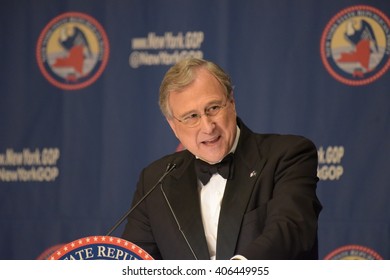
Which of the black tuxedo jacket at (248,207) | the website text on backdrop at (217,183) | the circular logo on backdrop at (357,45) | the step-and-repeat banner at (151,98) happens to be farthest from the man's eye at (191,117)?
the circular logo on backdrop at (357,45)

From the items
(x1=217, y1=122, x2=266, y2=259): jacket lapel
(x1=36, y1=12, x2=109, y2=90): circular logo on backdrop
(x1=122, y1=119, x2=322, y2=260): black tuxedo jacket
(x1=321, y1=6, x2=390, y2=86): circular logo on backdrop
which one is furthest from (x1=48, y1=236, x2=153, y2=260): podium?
(x1=36, y1=12, x2=109, y2=90): circular logo on backdrop

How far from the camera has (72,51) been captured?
4844 mm

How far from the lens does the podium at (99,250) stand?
6.46ft

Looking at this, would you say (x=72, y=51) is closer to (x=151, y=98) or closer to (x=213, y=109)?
(x=151, y=98)

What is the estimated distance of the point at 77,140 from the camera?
15.7 ft

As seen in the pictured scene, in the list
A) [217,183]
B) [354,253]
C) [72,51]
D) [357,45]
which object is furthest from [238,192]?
[72,51]

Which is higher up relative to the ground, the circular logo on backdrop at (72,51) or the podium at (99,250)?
the circular logo on backdrop at (72,51)

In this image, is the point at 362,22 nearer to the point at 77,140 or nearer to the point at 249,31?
the point at 249,31

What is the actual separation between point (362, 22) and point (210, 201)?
1.98 meters

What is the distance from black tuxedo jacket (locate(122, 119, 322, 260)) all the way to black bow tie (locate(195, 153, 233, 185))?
0.03 meters

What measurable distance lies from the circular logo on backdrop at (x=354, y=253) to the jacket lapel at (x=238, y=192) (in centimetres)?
161

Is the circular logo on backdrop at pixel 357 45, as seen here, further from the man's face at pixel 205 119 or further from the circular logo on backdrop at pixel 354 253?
the man's face at pixel 205 119

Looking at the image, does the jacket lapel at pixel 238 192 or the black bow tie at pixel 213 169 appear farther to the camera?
the black bow tie at pixel 213 169

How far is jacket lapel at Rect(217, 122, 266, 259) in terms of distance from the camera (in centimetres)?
266
